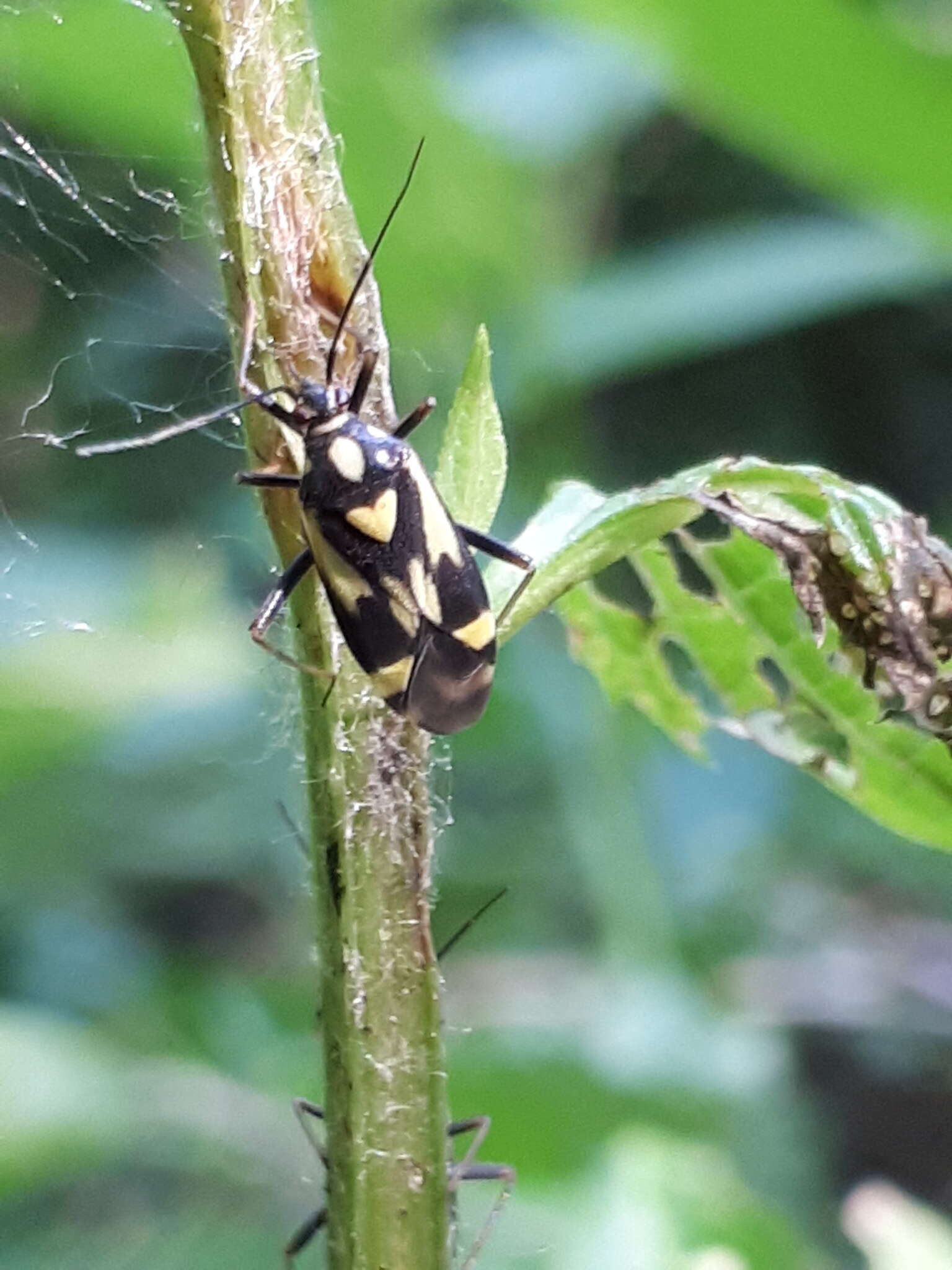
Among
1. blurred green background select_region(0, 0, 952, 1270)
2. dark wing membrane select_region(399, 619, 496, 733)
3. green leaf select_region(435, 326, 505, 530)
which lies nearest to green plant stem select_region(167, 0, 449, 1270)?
green leaf select_region(435, 326, 505, 530)

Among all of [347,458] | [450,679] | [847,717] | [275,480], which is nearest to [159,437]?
[347,458]

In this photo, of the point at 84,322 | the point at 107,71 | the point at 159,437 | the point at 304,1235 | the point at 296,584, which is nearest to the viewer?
the point at 296,584

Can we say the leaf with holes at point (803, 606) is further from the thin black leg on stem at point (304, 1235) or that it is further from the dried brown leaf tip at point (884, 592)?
the thin black leg on stem at point (304, 1235)

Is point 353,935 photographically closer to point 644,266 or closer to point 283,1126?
point 283,1126

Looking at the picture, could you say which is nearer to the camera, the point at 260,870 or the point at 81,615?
the point at 81,615

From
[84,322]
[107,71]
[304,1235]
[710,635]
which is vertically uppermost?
[84,322]

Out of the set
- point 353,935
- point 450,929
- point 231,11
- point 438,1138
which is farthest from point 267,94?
point 450,929

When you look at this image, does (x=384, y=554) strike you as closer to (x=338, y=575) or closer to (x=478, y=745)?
(x=338, y=575)
